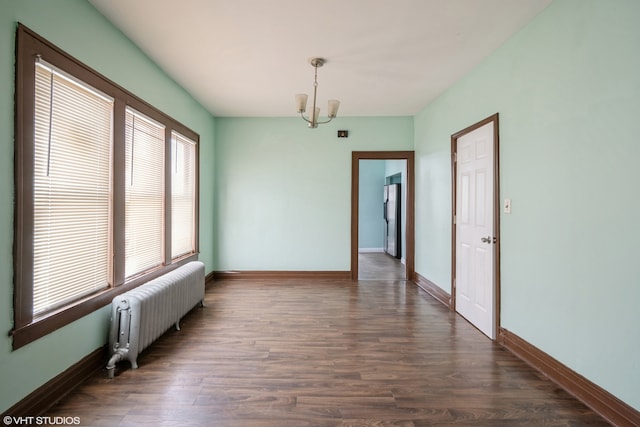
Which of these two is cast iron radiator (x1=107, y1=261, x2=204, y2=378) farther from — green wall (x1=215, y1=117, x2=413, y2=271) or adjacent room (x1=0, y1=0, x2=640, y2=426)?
green wall (x1=215, y1=117, x2=413, y2=271)

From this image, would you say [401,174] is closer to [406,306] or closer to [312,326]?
[406,306]

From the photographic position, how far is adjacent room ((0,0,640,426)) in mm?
1778

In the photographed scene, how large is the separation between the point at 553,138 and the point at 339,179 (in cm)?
326

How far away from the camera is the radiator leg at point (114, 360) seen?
2.24 m

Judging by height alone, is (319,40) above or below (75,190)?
above

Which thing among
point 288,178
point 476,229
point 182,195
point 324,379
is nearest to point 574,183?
point 476,229

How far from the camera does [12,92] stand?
A: 1.68 meters

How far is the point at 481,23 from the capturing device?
2473mm

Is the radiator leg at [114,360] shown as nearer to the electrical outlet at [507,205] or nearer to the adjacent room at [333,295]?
the adjacent room at [333,295]

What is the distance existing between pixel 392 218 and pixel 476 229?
160 inches

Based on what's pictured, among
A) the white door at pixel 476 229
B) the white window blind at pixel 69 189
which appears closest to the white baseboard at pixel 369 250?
the white door at pixel 476 229

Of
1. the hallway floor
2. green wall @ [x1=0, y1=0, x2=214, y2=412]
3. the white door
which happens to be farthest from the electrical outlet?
green wall @ [x1=0, y1=0, x2=214, y2=412]

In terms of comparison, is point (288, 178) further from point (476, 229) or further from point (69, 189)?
point (69, 189)

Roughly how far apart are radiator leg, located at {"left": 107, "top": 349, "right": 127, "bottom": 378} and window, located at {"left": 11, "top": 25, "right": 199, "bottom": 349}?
389mm
